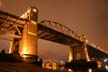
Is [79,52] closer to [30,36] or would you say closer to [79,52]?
[79,52]

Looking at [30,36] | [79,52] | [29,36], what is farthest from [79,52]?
[29,36]

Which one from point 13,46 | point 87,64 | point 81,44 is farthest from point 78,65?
point 13,46

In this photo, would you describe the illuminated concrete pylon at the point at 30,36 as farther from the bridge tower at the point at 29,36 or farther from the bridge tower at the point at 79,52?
the bridge tower at the point at 79,52

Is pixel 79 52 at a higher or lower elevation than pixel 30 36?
lower

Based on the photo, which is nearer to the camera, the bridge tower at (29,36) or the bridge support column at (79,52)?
the bridge tower at (29,36)

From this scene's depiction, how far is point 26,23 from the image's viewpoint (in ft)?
124

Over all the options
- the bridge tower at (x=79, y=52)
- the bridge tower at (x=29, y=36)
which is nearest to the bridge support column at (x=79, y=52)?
the bridge tower at (x=79, y=52)

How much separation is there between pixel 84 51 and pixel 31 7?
32.5 metres

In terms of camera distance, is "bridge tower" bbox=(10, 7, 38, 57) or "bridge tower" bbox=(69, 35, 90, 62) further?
"bridge tower" bbox=(69, 35, 90, 62)

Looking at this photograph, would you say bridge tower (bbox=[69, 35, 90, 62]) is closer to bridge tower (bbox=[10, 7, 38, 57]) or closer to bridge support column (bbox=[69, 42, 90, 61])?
bridge support column (bbox=[69, 42, 90, 61])

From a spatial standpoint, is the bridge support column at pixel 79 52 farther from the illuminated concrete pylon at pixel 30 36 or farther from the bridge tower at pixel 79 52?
the illuminated concrete pylon at pixel 30 36

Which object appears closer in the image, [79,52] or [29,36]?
[29,36]

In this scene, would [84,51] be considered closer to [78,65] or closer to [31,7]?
[78,65]

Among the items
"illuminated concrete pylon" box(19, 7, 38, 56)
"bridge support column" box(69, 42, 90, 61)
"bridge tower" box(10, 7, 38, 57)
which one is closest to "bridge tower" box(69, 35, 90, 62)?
"bridge support column" box(69, 42, 90, 61)
